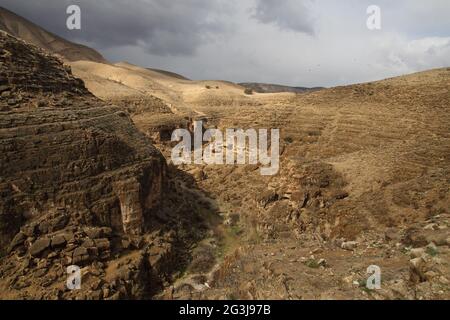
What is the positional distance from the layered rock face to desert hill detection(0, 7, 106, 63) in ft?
179

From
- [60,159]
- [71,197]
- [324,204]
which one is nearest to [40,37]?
[60,159]

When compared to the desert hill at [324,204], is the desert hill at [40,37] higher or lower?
higher

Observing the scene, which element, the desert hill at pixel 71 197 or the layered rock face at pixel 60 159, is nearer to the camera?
the desert hill at pixel 71 197

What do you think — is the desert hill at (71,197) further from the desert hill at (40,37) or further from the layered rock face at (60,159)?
the desert hill at (40,37)

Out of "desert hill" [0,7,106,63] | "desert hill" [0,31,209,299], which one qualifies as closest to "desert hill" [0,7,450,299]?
"desert hill" [0,31,209,299]

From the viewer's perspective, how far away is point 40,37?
67.0 m

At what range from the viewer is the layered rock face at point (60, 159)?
427 inches

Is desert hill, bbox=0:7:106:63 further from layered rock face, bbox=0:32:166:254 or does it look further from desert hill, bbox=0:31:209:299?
desert hill, bbox=0:31:209:299

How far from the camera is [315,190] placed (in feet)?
52.1

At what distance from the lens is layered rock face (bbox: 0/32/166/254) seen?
35.6 feet

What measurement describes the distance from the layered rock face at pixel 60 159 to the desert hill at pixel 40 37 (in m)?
54.7

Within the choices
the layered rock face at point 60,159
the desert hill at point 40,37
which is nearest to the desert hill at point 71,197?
the layered rock face at point 60,159

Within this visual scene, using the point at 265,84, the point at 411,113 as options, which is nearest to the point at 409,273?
the point at 411,113
